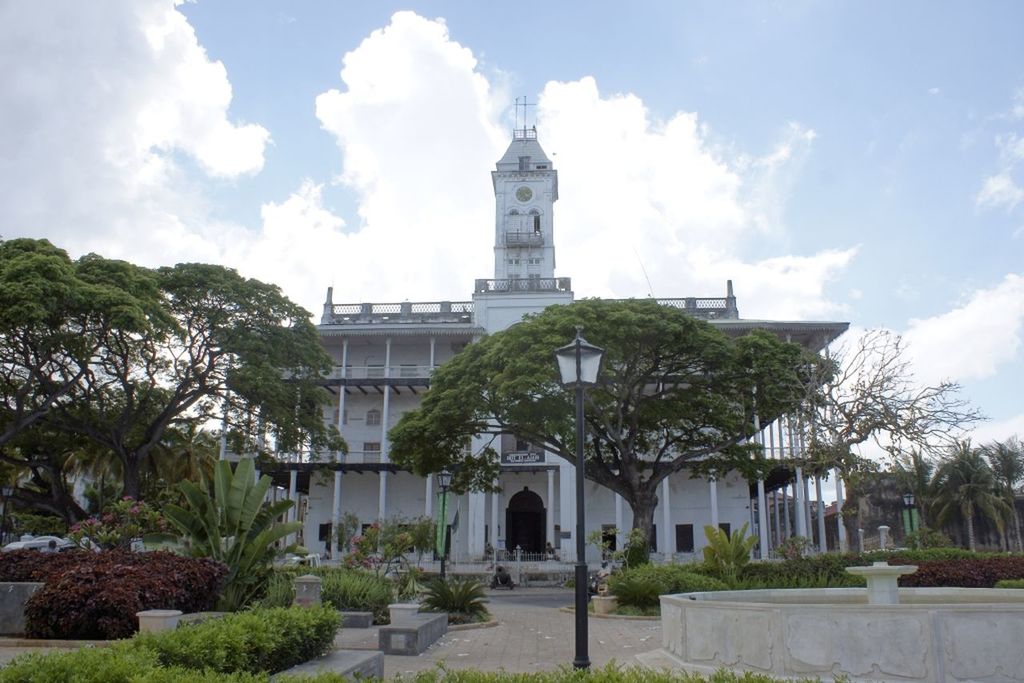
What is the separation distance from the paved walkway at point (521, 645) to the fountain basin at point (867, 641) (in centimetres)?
188

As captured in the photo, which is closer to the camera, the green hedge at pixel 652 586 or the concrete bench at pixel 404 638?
the concrete bench at pixel 404 638

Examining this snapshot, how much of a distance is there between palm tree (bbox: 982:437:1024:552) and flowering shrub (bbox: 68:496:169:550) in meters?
36.4

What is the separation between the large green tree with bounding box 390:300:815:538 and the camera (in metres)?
23.6

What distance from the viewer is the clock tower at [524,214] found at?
50.3 metres

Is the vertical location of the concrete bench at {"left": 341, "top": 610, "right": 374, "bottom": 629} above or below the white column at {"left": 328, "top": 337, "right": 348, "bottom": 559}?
below

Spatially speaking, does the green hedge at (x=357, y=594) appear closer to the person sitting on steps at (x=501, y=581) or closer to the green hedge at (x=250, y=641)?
the green hedge at (x=250, y=641)

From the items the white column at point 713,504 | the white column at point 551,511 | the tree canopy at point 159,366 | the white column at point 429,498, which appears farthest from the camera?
the white column at point 429,498

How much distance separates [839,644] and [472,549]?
29252mm

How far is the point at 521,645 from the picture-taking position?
1278 cm

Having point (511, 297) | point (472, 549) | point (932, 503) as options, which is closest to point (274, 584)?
point (472, 549)

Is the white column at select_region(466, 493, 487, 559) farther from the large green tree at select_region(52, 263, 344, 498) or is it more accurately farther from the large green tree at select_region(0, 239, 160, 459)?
the large green tree at select_region(0, 239, 160, 459)

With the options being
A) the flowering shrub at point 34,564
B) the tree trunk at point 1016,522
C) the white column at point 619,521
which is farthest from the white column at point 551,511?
the flowering shrub at point 34,564

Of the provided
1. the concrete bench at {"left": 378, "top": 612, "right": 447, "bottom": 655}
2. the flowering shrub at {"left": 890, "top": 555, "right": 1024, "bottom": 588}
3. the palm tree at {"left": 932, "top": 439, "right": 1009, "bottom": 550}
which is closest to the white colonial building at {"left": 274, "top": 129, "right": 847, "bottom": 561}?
the palm tree at {"left": 932, "top": 439, "right": 1009, "bottom": 550}

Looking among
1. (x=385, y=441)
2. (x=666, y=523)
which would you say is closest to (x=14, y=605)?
(x=385, y=441)
